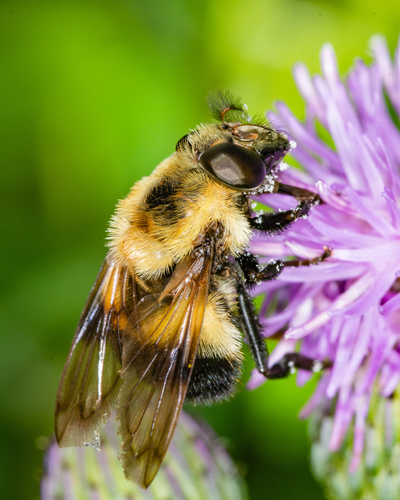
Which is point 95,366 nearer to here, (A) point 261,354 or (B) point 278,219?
(A) point 261,354

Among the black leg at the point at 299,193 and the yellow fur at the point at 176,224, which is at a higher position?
the black leg at the point at 299,193

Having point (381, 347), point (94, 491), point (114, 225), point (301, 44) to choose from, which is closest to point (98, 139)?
point (301, 44)

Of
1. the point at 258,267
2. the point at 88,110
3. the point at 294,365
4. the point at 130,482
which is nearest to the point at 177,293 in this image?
the point at 258,267

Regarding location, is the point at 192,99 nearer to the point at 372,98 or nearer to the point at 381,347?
the point at 372,98

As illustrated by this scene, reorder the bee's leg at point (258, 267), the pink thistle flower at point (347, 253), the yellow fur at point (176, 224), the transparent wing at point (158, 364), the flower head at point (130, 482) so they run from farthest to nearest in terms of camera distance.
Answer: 1. the flower head at point (130, 482)
2. the bee's leg at point (258, 267)
3. the pink thistle flower at point (347, 253)
4. the yellow fur at point (176, 224)
5. the transparent wing at point (158, 364)

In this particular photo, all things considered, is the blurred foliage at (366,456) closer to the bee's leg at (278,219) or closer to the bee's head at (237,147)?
the bee's leg at (278,219)

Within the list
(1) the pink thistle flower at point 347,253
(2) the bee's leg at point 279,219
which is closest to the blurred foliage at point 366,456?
(1) the pink thistle flower at point 347,253
